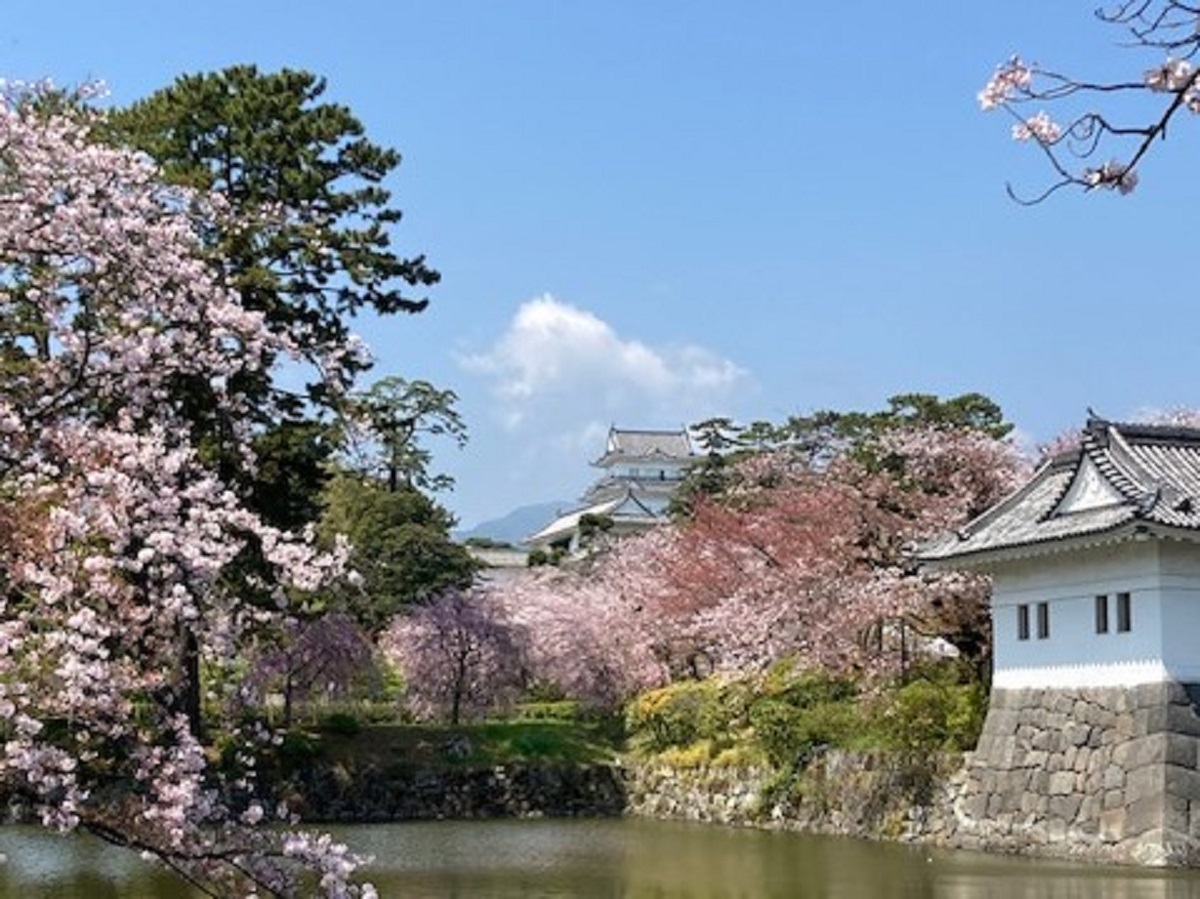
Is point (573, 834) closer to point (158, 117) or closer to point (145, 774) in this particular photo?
point (158, 117)

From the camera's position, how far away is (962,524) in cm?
1972

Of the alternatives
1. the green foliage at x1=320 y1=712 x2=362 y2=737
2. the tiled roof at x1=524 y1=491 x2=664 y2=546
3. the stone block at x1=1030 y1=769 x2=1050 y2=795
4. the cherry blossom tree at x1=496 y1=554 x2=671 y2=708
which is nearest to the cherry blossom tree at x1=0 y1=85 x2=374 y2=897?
the stone block at x1=1030 y1=769 x2=1050 y2=795

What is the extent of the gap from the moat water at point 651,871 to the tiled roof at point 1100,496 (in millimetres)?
3249

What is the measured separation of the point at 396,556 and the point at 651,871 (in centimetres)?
1580

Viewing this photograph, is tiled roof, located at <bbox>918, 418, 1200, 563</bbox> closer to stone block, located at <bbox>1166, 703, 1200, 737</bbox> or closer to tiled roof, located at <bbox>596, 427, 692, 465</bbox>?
stone block, located at <bbox>1166, 703, 1200, 737</bbox>

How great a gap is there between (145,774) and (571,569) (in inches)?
1425

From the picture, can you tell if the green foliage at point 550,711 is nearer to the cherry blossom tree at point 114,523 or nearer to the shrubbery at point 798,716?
the shrubbery at point 798,716

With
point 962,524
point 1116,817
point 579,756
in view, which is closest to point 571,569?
point 579,756

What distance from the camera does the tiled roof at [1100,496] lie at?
14992 millimetres

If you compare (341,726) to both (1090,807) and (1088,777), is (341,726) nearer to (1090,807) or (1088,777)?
(1088,777)

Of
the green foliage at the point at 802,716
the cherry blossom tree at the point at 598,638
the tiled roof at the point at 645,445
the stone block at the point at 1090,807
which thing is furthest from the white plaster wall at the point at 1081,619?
the tiled roof at the point at 645,445

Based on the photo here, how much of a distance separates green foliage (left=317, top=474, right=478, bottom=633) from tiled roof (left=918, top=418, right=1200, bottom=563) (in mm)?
14017

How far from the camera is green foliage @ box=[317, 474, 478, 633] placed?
30.2 meters

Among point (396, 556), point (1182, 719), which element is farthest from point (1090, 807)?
point (396, 556)
